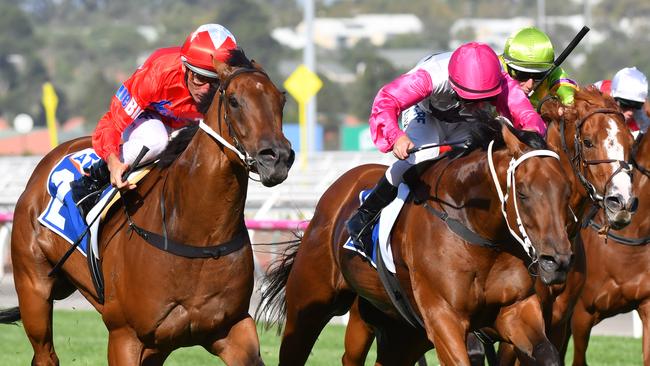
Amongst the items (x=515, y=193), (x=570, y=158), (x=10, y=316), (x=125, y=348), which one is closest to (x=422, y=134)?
(x=570, y=158)

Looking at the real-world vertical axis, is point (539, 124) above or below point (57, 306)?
above

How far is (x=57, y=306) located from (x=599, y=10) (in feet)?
330

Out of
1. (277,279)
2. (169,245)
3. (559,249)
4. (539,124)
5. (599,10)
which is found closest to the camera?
(559,249)

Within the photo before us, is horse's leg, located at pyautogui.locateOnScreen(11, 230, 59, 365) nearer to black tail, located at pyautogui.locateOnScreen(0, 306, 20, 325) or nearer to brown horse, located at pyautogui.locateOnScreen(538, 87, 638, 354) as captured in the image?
black tail, located at pyautogui.locateOnScreen(0, 306, 20, 325)

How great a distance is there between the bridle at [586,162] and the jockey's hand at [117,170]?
2105 mm

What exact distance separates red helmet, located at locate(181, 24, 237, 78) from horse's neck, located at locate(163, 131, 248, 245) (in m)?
0.31

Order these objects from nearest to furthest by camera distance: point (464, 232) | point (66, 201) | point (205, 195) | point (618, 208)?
point (205, 195) < point (464, 232) < point (618, 208) < point (66, 201)

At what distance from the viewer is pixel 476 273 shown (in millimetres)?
5703

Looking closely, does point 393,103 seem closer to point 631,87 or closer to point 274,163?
point 274,163

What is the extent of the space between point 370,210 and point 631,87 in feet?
6.23

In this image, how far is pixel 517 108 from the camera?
19.7ft

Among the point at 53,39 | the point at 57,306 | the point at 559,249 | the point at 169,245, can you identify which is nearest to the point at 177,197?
the point at 169,245

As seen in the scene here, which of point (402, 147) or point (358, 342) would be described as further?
point (358, 342)

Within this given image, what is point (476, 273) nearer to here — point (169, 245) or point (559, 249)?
point (559, 249)
